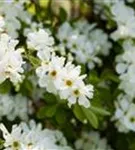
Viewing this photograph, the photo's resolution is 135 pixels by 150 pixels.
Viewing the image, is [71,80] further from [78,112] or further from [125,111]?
[125,111]

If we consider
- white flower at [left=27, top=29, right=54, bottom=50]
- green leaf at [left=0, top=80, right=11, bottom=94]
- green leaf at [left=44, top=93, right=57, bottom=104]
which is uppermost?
white flower at [left=27, top=29, right=54, bottom=50]

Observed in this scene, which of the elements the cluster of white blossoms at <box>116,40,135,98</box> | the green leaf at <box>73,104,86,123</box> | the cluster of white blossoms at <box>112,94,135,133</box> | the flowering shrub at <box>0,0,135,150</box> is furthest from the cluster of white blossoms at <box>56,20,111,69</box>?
the green leaf at <box>73,104,86,123</box>

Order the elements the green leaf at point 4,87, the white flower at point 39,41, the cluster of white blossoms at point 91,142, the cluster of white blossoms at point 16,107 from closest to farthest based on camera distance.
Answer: the white flower at point 39,41
the green leaf at point 4,87
the cluster of white blossoms at point 16,107
the cluster of white blossoms at point 91,142

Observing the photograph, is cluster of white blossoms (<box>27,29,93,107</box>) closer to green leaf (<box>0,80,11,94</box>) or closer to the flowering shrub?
the flowering shrub

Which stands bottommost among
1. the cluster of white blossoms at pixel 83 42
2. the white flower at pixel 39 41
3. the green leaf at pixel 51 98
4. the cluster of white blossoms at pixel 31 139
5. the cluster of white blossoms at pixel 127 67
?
the cluster of white blossoms at pixel 31 139

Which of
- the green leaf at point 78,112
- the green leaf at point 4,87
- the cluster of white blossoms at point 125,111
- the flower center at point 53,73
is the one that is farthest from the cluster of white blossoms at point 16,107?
the flower center at point 53,73

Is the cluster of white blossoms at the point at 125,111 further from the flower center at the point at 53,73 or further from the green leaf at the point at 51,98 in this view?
the flower center at the point at 53,73

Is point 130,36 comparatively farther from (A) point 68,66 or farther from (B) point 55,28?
(A) point 68,66
